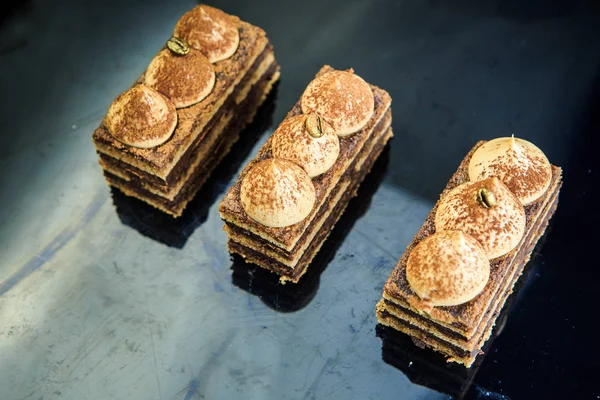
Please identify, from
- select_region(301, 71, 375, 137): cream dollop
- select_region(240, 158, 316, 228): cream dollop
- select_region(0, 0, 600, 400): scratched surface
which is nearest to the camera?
select_region(240, 158, 316, 228): cream dollop

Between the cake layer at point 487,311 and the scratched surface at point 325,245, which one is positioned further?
the scratched surface at point 325,245

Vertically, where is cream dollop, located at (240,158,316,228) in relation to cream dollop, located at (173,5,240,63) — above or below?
below

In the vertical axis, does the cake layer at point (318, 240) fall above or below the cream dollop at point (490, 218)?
below

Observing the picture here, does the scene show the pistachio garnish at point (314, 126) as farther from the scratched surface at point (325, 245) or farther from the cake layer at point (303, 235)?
the scratched surface at point (325, 245)

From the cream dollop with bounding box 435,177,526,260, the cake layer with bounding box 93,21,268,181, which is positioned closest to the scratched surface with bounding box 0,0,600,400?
the cake layer with bounding box 93,21,268,181

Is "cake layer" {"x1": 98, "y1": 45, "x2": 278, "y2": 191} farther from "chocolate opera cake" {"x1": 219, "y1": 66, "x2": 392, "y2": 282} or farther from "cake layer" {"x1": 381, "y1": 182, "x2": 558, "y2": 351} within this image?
"cake layer" {"x1": 381, "y1": 182, "x2": 558, "y2": 351}

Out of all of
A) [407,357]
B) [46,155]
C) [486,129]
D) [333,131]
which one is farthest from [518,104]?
[46,155]

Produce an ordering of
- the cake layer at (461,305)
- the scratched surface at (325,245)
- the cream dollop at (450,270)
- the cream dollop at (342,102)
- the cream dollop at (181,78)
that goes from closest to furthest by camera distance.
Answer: the cream dollop at (450,270), the cake layer at (461,305), the scratched surface at (325,245), the cream dollop at (342,102), the cream dollop at (181,78)

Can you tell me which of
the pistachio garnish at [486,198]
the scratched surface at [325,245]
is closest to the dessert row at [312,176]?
the pistachio garnish at [486,198]
